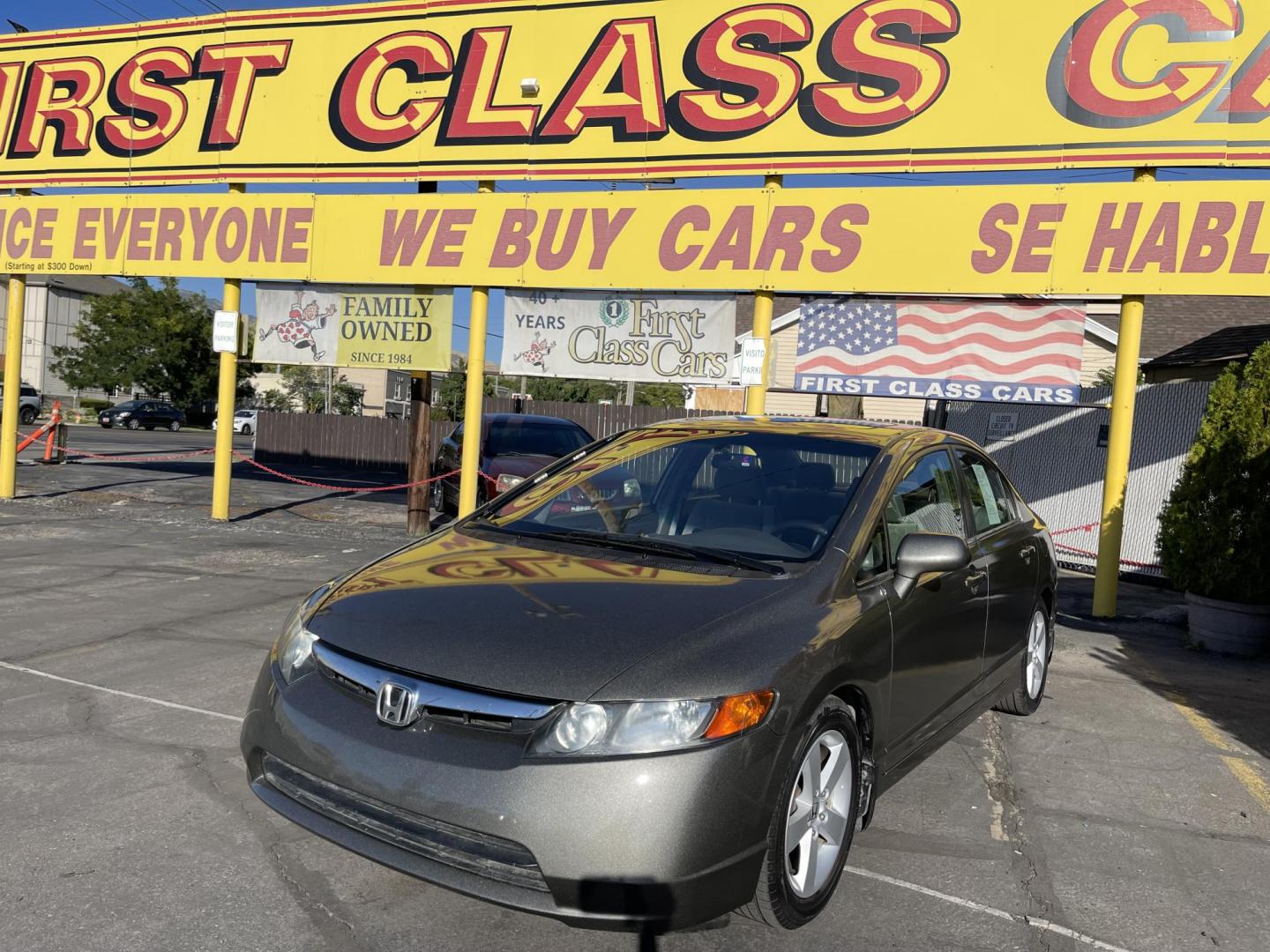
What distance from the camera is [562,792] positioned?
8.50 ft

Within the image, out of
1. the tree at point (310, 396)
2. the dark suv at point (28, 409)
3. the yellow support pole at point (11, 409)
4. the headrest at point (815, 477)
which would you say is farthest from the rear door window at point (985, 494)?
the tree at point (310, 396)

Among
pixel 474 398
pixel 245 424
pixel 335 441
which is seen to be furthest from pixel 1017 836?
pixel 245 424

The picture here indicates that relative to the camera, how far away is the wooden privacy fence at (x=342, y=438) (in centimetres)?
2855

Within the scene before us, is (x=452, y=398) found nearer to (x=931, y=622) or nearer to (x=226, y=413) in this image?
(x=226, y=413)

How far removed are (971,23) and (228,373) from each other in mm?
9333

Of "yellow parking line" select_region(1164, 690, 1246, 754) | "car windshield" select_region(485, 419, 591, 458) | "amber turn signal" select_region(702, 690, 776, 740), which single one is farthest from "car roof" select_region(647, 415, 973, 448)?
"car windshield" select_region(485, 419, 591, 458)

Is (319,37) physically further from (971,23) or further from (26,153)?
(971,23)

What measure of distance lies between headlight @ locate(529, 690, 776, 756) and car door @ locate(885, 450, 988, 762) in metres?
1.13

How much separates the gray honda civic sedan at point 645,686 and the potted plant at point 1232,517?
433cm

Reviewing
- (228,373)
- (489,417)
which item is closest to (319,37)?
(228,373)

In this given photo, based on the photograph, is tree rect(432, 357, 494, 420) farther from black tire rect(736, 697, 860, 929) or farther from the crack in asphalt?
black tire rect(736, 697, 860, 929)

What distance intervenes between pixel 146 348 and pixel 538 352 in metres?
47.9

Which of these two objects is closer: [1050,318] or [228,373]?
[1050,318]

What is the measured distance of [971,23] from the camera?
9367 mm
